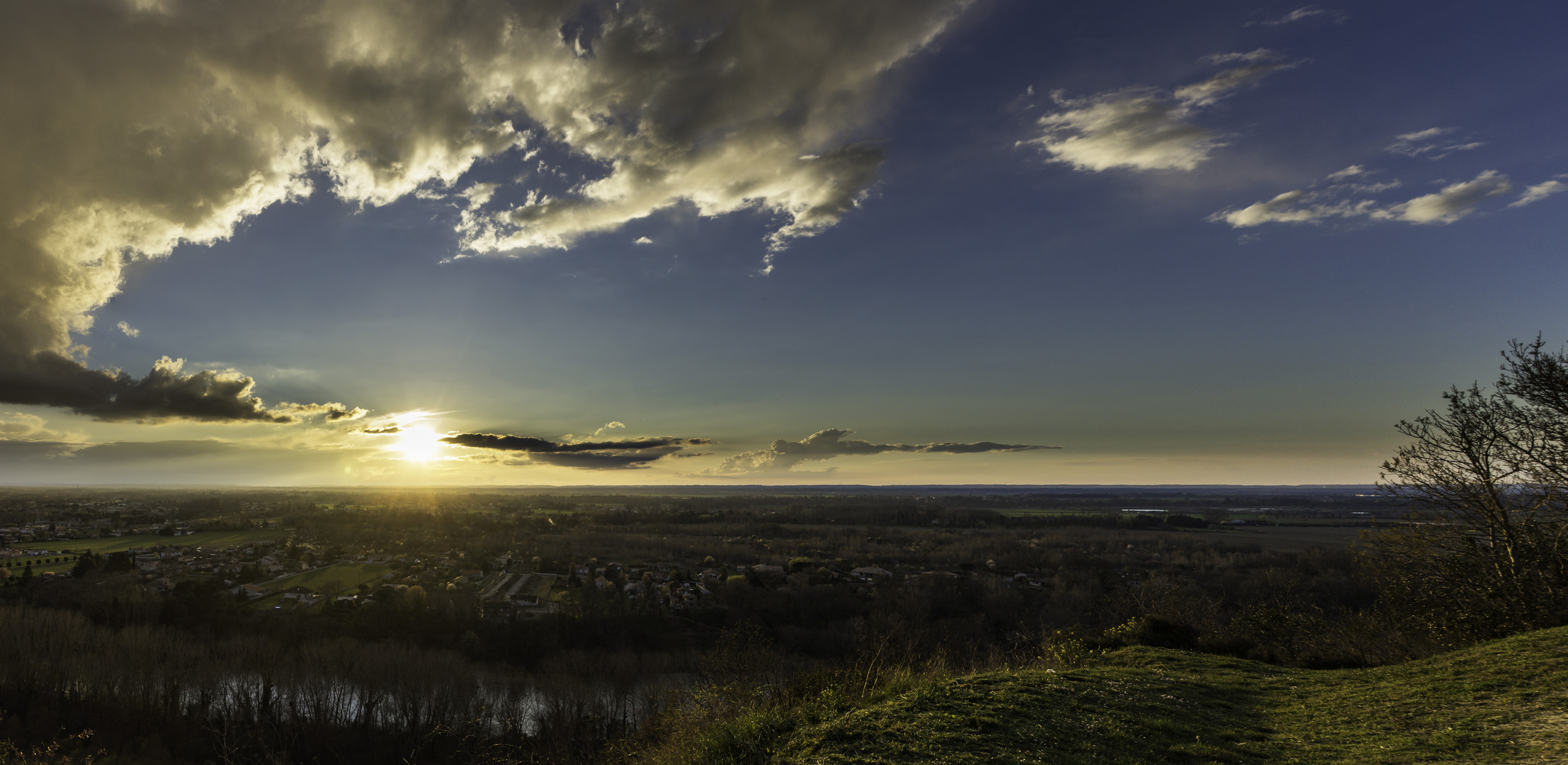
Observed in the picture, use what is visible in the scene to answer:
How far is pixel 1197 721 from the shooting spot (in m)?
10.1

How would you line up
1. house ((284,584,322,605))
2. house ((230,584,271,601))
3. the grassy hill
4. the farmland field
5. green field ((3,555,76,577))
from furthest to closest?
the farmland field, green field ((3,555,76,577)), house ((230,584,271,601)), house ((284,584,322,605)), the grassy hill

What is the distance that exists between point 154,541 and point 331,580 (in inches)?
2166

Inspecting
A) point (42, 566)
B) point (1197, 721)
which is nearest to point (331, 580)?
point (42, 566)

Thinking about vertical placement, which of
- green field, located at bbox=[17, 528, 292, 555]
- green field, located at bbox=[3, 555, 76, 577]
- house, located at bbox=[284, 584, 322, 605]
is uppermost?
green field, located at bbox=[3, 555, 76, 577]

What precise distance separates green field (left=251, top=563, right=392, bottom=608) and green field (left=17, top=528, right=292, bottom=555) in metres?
31.7

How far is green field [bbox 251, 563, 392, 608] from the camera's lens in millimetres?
65000

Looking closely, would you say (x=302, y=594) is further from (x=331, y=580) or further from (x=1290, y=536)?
(x=1290, y=536)

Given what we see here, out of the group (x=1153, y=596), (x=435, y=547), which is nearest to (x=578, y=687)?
(x=1153, y=596)

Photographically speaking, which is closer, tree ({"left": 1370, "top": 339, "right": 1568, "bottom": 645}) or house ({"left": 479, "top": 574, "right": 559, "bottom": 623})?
Result: tree ({"left": 1370, "top": 339, "right": 1568, "bottom": 645})

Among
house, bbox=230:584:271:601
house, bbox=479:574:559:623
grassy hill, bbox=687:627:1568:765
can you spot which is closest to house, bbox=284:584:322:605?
house, bbox=230:584:271:601

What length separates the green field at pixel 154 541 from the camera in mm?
88312

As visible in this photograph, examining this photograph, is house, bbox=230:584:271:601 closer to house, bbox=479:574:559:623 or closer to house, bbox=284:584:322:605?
house, bbox=284:584:322:605

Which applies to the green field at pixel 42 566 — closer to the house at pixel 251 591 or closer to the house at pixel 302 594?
the house at pixel 251 591

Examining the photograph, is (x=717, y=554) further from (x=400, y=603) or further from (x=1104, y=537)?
(x=1104, y=537)
